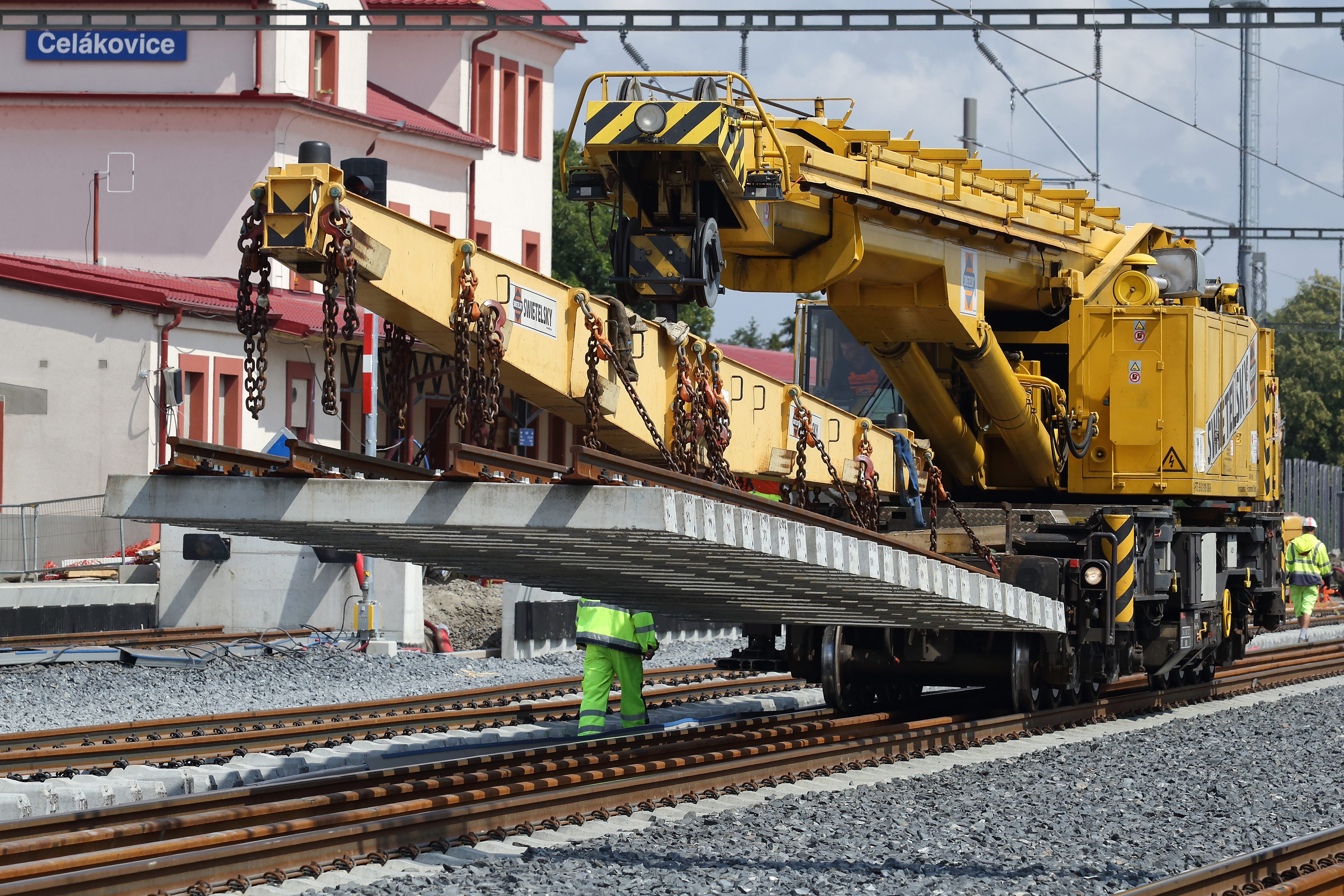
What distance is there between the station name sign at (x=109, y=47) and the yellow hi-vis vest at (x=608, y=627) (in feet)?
88.9

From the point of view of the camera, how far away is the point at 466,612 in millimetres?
22844

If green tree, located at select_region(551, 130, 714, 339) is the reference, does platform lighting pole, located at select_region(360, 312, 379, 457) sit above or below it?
below

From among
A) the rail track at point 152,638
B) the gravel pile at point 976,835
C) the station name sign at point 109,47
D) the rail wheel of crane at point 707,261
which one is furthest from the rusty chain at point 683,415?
the station name sign at point 109,47

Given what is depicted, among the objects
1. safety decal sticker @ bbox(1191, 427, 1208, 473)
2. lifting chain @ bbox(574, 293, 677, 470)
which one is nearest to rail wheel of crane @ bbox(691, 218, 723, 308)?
lifting chain @ bbox(574, 293, 677, 470)

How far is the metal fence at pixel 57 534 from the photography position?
24.3m

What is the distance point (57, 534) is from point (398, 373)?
1813cm

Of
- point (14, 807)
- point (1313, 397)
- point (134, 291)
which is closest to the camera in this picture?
point (14, 807)

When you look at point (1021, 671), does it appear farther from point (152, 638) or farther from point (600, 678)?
point (152, 638)

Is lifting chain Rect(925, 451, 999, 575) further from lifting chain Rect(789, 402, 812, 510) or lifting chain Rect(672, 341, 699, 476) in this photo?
lifting chain Rect(672, 341, 699, 476)

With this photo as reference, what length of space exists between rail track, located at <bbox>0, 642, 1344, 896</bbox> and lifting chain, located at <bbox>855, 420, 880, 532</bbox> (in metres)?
1.50

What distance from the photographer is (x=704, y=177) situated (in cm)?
981

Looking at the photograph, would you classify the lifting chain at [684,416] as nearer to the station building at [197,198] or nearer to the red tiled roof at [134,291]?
the station building at [197,198]

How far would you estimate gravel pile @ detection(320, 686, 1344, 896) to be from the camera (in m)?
7.88

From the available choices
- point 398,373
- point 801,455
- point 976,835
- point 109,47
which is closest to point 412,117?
point 109,47
